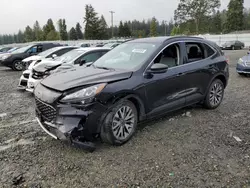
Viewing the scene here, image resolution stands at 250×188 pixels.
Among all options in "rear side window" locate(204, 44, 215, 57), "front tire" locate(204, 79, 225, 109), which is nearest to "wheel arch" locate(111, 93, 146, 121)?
"front tire" locate(204, 79, 225, 109)

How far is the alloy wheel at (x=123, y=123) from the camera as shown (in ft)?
11.9

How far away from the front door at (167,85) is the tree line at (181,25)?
170ft

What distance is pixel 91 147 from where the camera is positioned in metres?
3.42

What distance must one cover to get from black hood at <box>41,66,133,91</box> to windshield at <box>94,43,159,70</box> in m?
0.32

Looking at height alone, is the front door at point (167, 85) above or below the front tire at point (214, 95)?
above

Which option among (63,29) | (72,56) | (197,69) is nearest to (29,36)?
(63,29)

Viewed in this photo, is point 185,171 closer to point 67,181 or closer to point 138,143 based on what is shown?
point 138,143

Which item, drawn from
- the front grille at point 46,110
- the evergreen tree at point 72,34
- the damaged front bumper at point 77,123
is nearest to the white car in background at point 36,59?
the front grille at point 46,110

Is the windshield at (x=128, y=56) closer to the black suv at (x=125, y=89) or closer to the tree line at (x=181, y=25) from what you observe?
the black suv at (x=125, y=89)

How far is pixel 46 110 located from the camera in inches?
139

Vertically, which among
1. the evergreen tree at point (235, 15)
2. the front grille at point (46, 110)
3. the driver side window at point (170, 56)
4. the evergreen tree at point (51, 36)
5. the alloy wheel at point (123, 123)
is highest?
the evergreen tree at point (235, 15)

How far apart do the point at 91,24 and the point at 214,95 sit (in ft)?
216

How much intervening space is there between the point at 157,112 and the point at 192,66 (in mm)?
1337

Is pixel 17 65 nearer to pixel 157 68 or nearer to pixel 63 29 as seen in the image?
pixel 157 68
